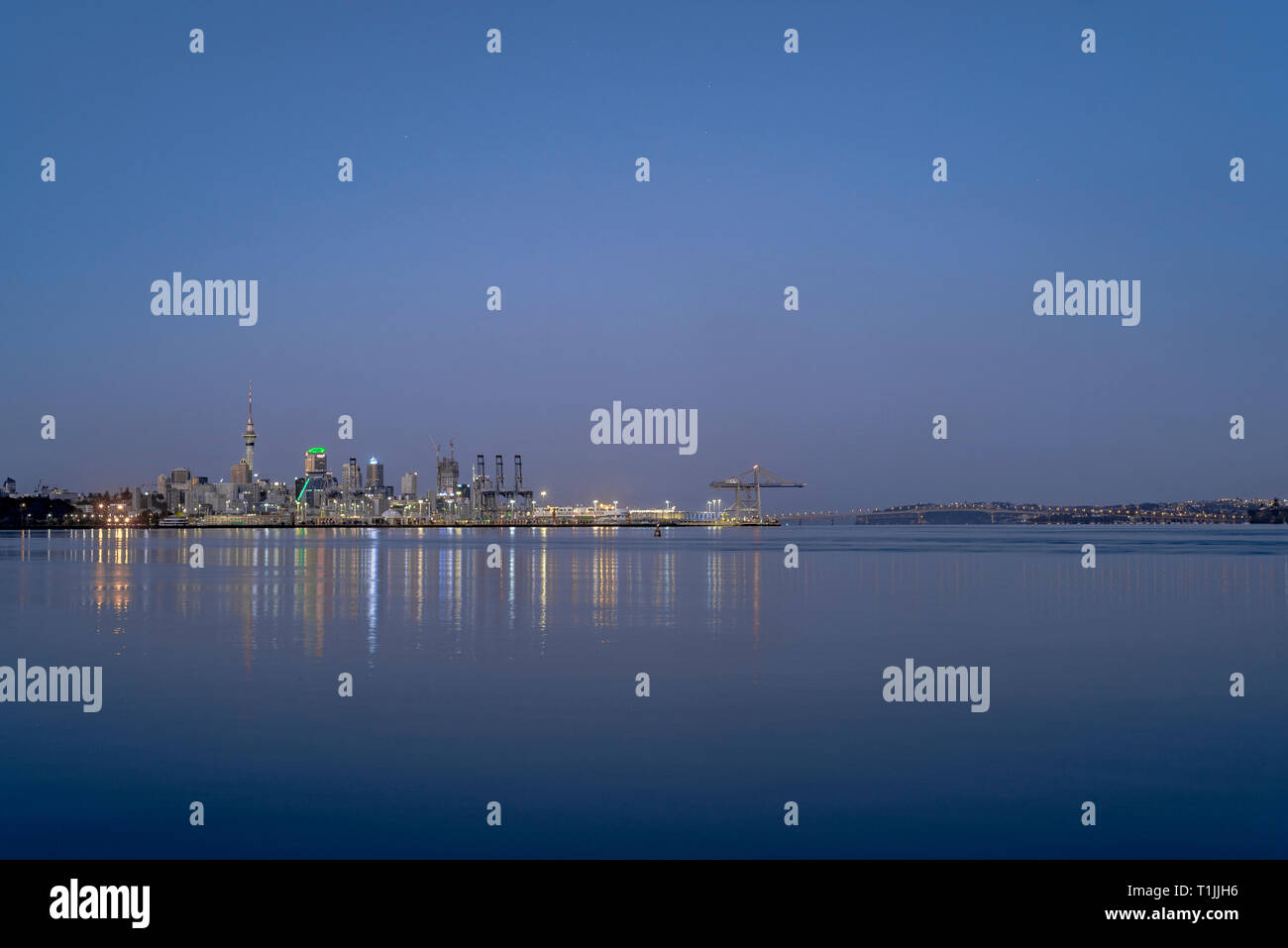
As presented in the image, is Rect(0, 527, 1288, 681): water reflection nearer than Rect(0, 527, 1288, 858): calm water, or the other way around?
Rect(0, 527, 1288, 858): calm water

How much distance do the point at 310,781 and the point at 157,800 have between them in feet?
5.41

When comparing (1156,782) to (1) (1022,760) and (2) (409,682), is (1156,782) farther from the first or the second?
(2) (409,682)

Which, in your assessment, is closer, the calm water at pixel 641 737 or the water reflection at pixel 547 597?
the calm water at pixel 641 737

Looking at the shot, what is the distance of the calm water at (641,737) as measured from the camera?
10.7 metres

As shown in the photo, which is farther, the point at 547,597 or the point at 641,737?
the point at 547,597

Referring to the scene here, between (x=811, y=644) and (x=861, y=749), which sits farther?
(x=811, y=644)

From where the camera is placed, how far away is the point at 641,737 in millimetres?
14938

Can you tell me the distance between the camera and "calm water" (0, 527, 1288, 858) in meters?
10.7

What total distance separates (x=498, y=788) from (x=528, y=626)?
16730mm
